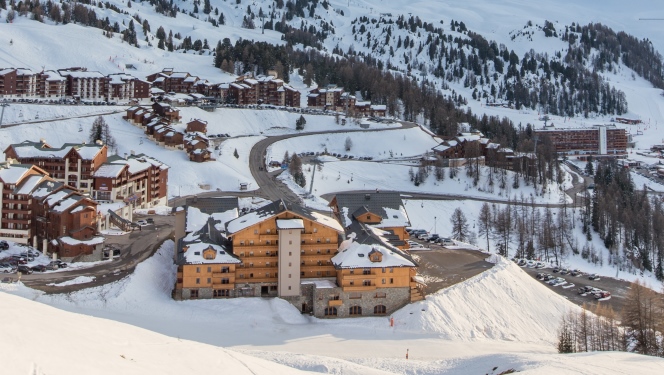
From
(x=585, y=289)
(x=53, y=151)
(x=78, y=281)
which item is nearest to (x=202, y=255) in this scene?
(x=78, y=281)

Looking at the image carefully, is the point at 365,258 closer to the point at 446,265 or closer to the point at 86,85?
the point at 446,265

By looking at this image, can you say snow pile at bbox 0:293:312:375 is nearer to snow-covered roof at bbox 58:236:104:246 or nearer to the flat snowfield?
the flat snowfield

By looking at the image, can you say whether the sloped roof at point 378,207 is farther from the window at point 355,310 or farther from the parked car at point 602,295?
the parked car at point 602,295

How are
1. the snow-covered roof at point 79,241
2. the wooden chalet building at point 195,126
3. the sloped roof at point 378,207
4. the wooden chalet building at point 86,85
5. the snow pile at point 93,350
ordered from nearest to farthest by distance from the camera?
the snow pile at point 93,350
the snow-covered roof at point 79,241
the sloped roof at point 378,207
the wooden chalet building at point 195,126
the wooden chalet building at point 86,85

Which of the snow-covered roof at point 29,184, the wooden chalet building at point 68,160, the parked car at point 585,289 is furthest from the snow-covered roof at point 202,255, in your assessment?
the parked car at point 585,289

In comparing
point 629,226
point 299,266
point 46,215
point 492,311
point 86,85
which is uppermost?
point 86,85

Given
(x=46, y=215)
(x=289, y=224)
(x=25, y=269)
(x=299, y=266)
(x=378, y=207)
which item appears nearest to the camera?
(x=289, y=224)

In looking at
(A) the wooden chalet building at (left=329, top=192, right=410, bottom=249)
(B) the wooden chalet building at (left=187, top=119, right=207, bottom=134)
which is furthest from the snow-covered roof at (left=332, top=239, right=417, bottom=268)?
(B) the wooden chalet building at (left=187, top=119, right=207, bottom=134)
